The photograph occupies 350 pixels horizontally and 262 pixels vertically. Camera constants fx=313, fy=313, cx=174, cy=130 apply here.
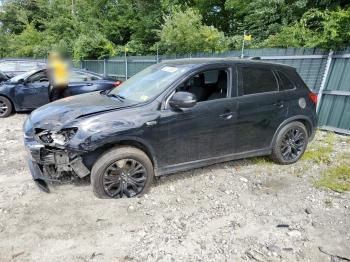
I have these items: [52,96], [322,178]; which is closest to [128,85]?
[322,178]

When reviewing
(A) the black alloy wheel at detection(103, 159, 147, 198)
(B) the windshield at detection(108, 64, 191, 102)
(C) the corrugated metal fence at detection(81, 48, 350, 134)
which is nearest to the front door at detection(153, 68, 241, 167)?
A: (B) the windshield at detection(108, 64, 191, 102)

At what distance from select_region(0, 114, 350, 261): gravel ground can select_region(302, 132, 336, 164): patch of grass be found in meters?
0.82

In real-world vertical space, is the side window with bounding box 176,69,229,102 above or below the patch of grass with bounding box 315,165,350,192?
above

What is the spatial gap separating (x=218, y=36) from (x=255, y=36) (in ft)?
7.50

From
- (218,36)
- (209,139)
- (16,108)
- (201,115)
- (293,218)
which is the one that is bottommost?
(16,108)

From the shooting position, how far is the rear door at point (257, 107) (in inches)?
178

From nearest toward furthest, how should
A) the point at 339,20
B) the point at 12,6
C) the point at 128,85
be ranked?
1. the point at 128,85
2. the point at 339,20
3. the point at 12,6

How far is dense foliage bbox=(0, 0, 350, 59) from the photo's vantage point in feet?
29.5

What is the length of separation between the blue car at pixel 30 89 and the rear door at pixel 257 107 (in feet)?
16.2

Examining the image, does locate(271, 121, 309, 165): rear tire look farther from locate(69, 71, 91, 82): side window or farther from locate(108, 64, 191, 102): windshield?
locate(69, 71, 91, 82): side window

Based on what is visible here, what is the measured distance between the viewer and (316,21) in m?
10.6

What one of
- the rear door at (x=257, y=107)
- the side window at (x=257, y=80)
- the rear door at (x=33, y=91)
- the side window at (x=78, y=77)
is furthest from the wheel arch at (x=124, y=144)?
the rear door at (x=33, y=91)

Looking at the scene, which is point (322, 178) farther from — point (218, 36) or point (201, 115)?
point (218, 36)

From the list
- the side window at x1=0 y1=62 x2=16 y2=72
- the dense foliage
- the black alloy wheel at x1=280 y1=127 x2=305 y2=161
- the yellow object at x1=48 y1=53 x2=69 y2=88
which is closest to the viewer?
the black alloy wheel at x1=280 y1=127 x2=305 y2=161
